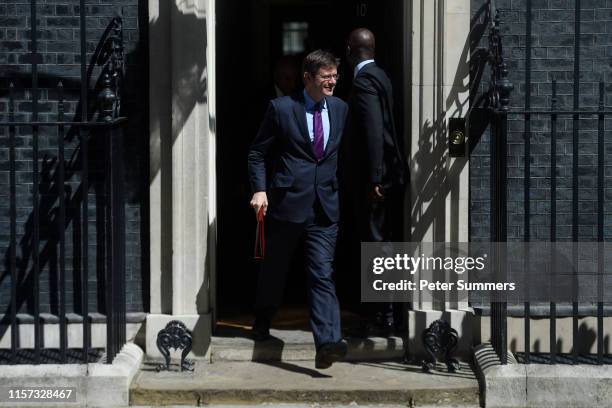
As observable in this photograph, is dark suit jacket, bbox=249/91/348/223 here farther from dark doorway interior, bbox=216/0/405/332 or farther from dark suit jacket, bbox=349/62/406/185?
dark doorway interior, bbox=216/0/405/332

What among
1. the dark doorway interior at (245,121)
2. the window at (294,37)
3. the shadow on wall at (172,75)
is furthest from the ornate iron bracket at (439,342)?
the window at (294,37)

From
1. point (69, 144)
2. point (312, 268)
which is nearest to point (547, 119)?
point (312, 268)

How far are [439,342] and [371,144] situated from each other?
4.08 feet

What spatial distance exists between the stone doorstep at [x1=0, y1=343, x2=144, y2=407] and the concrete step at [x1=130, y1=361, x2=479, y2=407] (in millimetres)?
122

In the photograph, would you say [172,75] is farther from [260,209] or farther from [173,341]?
[173,341]

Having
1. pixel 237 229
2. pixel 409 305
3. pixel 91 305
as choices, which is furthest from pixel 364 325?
pixel 237 229

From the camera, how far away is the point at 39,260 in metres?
8.05

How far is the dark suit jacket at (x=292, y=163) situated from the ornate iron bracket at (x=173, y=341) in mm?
903

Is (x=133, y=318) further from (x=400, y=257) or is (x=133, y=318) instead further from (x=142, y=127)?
(x=400, y=257)

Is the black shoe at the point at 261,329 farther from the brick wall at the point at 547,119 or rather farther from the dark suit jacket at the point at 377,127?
the brick wall at the point at 547,119

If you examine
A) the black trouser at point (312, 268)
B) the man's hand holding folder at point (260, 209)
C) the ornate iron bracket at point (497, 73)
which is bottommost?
the black trouser at point (312, 268)

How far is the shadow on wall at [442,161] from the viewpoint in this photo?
794 cm

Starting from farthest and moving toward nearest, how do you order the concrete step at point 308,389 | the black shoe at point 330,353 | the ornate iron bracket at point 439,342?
the ornate iron bracket at point 439,342 → the black shoe at point 330,353 → the concrete step at point 308,389

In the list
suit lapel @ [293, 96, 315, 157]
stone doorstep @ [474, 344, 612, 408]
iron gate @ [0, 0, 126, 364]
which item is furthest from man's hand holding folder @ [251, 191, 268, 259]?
stone doorstep @ [474, 344, 612, 408]
